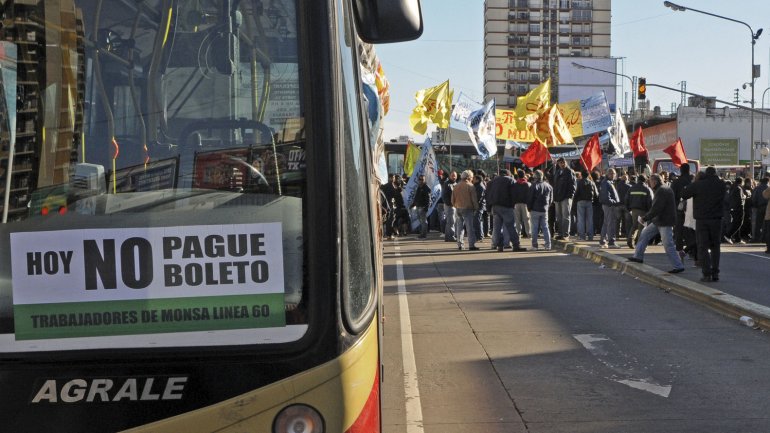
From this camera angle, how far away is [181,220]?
3.09 m

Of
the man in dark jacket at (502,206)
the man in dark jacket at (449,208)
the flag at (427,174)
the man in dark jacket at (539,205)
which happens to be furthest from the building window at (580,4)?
the man in dark jacket at (502,206)

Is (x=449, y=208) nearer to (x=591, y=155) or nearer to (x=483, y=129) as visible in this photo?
(x=483, y=129)

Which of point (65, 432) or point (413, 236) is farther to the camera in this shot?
point (413, 236)

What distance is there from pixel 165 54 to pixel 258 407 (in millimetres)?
1198

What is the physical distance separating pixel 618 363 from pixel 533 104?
2318 cm

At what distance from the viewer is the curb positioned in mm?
11039

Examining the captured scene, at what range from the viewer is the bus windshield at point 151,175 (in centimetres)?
304

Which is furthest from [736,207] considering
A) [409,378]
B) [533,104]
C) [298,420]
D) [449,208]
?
[298,420]

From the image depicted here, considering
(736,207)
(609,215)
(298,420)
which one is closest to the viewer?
(298,420)

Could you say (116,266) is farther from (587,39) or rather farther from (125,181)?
→ (587,39)

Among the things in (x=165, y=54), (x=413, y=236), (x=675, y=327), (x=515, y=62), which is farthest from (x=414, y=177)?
(x=515, y=62)

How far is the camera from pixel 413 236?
98.4ft

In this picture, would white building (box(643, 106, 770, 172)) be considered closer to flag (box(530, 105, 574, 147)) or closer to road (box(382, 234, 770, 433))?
flag (box(530, 105, 574, 147))

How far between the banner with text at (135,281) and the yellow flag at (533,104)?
27911 mm
